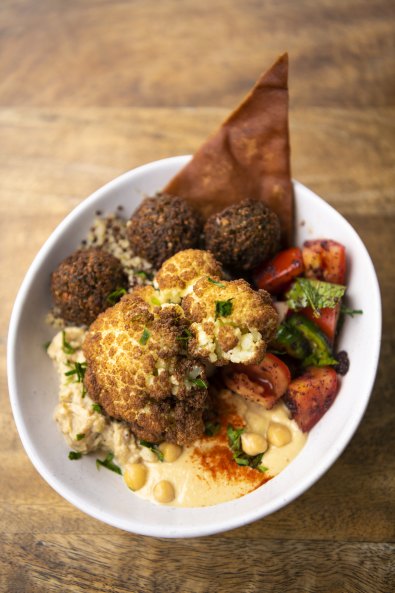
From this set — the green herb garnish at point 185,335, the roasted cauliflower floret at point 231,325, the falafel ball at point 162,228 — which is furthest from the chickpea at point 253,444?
the falafel ball at point 162,228

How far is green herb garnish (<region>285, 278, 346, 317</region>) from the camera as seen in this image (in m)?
2.51

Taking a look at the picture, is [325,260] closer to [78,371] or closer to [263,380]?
[263,380]

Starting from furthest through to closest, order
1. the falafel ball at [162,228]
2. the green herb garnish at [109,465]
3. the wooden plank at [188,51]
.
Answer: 1. the wooden plank at [188,51]
2. the falafel ball at [162,228]
3. the green herb garnish at [109,465]

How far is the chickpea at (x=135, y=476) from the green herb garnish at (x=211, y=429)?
0.30 metres

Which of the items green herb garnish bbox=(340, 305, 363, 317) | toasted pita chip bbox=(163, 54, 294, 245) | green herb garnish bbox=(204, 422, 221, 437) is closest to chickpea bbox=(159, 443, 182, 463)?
green herb garnish bbox=(204, 422, 221, 437)

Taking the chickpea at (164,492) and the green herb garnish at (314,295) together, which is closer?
the chickpea at (164,492)

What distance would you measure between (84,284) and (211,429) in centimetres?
82

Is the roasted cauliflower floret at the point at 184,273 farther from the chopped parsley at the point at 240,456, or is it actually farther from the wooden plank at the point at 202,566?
the wooden plank at the point at 202,566

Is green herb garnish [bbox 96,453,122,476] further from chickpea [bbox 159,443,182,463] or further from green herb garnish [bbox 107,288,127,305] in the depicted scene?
green herb garnish [bbox 107,288,127,305]

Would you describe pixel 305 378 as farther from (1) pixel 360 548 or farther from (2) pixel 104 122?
(2) pixel 104 122

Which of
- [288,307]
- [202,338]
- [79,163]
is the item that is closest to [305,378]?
[288,307]

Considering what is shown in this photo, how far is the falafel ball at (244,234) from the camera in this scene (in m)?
2.56

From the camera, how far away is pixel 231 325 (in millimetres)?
2215

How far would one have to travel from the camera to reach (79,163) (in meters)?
3.35
